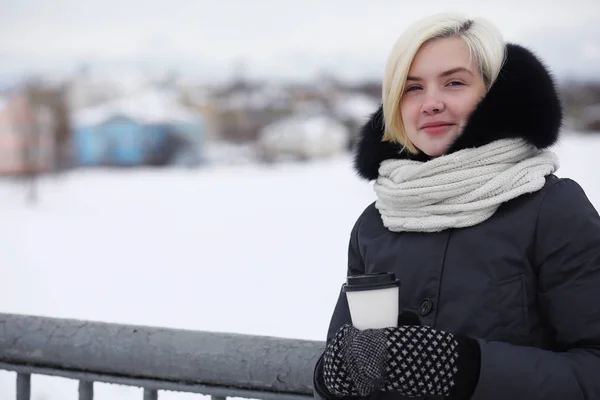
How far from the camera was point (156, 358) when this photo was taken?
1.33m

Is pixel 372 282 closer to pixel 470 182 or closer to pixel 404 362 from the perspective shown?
pixel 404 362

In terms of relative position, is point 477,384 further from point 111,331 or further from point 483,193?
point 111,331

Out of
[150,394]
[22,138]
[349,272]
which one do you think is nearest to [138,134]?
[22,138]

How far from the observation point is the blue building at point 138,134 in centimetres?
1501

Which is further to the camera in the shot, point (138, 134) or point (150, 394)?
point (138, 134)

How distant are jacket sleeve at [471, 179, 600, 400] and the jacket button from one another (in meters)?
0.11

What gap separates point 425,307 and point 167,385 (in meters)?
0.59

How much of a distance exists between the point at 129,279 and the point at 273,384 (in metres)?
5.88

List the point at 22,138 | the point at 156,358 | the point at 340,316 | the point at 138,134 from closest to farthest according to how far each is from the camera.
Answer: the point at 340,316
the point at 156,358
the point at 22,138
the point at 138,134

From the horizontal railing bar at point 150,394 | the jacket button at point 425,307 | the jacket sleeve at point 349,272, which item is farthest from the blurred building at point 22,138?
the jacket button at point 425,307

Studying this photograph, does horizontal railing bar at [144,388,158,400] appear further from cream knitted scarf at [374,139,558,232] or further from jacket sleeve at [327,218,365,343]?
cream knitted scarf at [374,139,558,232]

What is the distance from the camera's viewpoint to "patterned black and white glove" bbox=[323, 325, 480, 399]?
86 cm

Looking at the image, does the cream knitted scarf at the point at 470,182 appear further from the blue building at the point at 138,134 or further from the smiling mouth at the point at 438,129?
the blue building at the point at 138,134

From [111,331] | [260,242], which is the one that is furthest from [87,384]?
[260,242]
